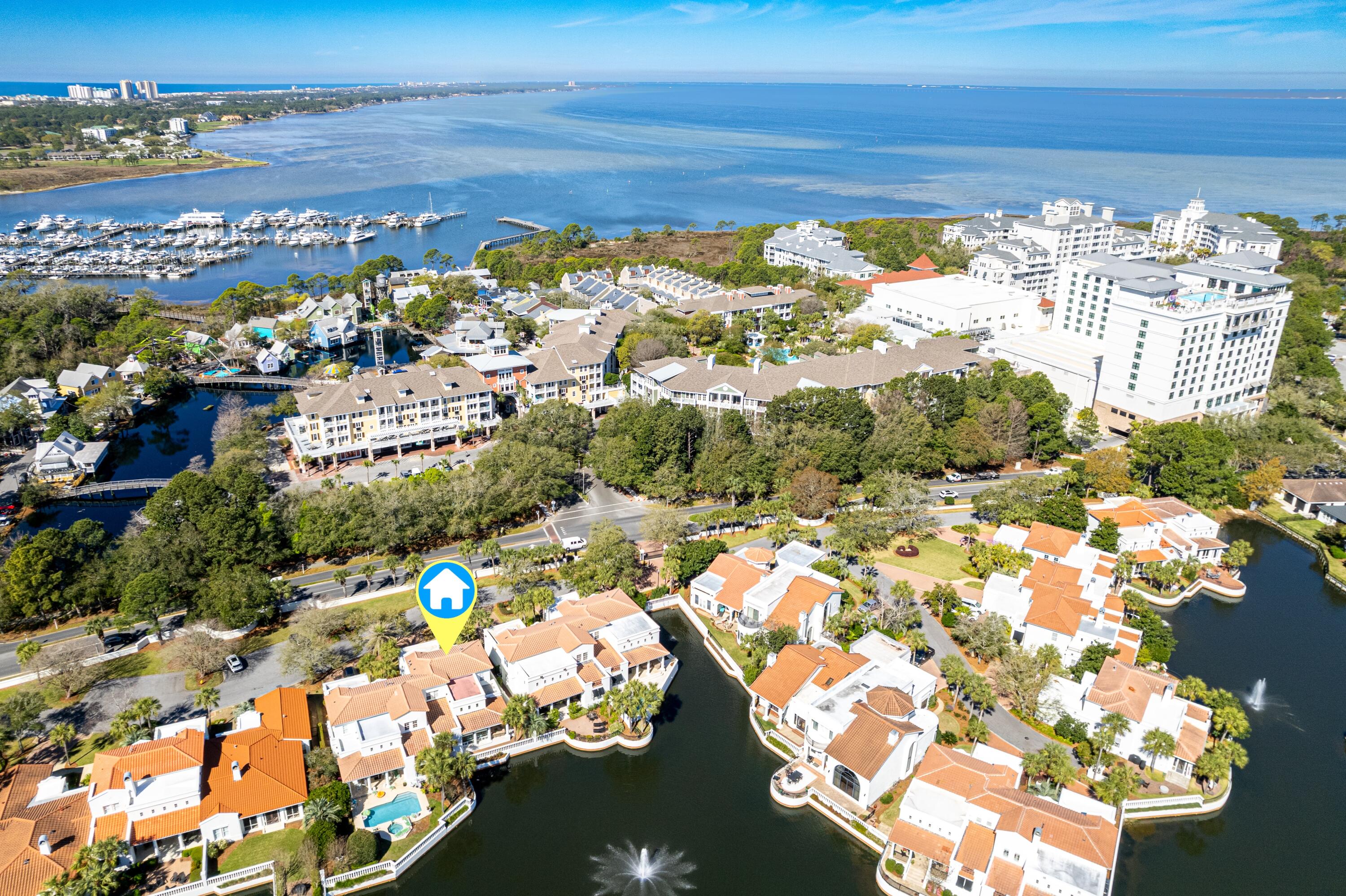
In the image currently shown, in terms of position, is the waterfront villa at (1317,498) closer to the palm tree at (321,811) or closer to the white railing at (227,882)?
the palm tree at (321,811)

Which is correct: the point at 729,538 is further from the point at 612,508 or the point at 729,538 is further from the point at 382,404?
the point at 382,404

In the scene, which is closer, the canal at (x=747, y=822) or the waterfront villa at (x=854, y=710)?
the canal at (x=747, y=822)

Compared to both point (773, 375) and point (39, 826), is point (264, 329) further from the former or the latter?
point (39, 826)

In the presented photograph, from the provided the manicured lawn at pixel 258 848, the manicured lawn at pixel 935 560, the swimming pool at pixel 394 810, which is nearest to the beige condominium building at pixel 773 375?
the manicured lawn at pixel 935 560

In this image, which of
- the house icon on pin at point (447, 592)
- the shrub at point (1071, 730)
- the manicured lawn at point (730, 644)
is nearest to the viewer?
the shrub at point (1071, 730)

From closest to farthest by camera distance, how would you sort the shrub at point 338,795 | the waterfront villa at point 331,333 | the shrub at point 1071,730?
the shrub at point 338,795 → the shrub at point 1071,730 → the waterfront villa at point 331,333

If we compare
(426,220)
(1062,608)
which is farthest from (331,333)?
(426,220)
